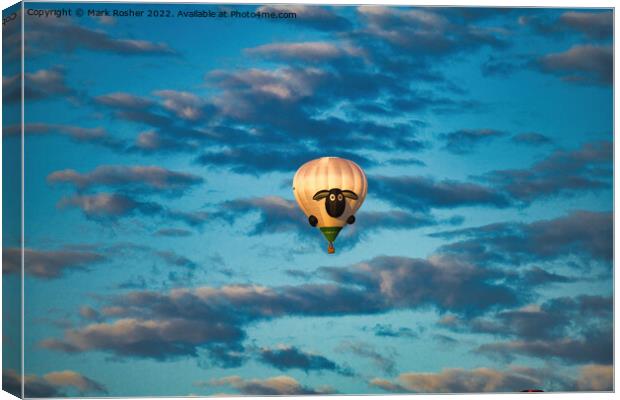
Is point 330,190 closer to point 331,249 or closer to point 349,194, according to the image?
point 349,194

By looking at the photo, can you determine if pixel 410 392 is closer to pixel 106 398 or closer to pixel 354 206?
pixel 354 206

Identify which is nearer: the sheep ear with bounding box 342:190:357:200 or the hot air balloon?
the hot air balloon

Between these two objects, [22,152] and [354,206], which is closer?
[22,152]

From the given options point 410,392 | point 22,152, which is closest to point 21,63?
point 22,152

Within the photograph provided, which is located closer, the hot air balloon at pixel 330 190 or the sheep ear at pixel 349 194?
the hot air balloon at pixel 330 190

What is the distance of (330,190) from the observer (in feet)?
114

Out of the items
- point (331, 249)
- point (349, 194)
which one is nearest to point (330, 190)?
point (349, 194)

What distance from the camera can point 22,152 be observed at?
33219mm

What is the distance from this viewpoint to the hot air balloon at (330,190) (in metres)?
34.8

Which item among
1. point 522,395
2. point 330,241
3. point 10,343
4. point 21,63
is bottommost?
point 522,395

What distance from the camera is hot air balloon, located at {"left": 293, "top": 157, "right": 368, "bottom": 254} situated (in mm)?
34750

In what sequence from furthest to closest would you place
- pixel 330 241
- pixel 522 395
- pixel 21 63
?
pixel 330 241 < pixel 21 63 < pixel 522 395

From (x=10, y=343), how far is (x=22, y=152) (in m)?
4.80

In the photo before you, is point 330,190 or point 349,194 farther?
point 349,194
